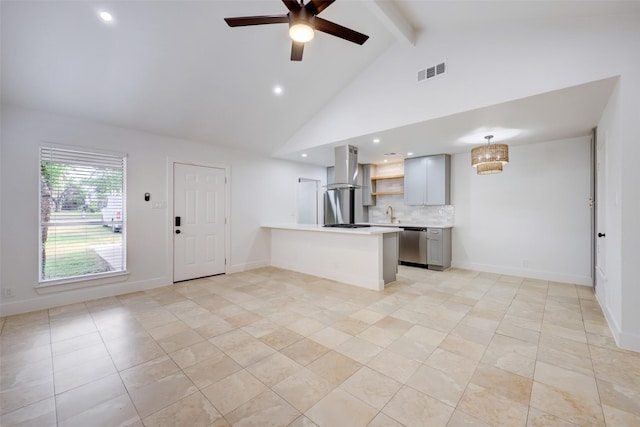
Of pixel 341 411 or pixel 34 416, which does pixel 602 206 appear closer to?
pixel 341 411

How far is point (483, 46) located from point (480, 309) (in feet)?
10.2

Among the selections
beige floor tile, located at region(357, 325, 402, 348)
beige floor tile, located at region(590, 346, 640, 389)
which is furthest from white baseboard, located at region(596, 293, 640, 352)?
beige floor tile, located at region(357, 325, 402, 348)

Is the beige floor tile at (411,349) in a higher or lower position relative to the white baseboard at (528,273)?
lower

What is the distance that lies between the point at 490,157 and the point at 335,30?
291 cm

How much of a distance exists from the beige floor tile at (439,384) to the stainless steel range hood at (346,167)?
3361mm

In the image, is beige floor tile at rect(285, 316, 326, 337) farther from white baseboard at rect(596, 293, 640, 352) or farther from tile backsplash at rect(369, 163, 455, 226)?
tile backsplash at rect(369, 163, 455, 226)

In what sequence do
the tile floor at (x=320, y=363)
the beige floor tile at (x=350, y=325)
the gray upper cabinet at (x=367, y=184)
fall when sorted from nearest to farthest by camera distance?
1. the tile floor at (x=320, y=363)
2. the beige floor tile at (x=350, y=325)
3. the gray upper cabinet at (x=367, y=184)

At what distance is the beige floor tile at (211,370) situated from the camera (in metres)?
2.00

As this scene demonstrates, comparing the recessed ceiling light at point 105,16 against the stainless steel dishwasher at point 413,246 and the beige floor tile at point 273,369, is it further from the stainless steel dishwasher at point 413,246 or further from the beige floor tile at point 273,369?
the stainless steel dishwasher at point 413,246

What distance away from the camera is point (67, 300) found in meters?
3.63

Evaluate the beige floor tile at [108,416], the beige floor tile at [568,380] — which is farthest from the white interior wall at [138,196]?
the beige floor tile at [568,380]

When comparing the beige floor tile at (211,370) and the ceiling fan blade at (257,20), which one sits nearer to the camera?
the beige floor tile at (211,370)

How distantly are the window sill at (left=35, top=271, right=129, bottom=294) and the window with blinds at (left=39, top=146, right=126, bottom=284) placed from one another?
0.03m

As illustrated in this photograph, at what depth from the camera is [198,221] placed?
4938 millimetres
